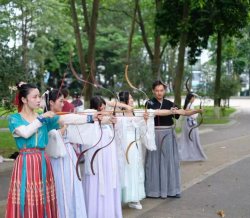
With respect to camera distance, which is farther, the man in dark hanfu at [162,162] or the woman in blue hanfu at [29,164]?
the man in dark hanfu at [162,162]

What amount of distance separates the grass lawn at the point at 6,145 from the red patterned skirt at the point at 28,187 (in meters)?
7.10

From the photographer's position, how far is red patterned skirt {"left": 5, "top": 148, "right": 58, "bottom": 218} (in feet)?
16.4

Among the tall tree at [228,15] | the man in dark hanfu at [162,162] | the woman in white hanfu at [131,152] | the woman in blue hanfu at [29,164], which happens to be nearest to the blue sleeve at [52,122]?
the woman in blue hanfu at [29,164]

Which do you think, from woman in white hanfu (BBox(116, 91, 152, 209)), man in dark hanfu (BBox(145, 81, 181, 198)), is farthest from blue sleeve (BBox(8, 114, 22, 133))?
man in dark hanfu (BBox(145, 81, 181, 198))

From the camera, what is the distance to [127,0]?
28703 millimetres

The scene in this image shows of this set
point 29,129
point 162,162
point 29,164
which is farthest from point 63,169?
point 162,162

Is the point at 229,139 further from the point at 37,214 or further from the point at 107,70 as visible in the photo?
the point at 107,70

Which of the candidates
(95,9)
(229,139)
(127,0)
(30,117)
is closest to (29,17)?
(127,0)

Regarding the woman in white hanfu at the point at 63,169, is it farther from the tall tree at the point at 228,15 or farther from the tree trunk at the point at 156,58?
the tall tree at the point at 228,15

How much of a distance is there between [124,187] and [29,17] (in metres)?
29.0

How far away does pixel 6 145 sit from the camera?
543 inches

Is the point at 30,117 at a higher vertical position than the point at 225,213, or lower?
higher

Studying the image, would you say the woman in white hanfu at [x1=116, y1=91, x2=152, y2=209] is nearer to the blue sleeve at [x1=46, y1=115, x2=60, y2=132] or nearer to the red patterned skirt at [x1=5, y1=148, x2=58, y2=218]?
the blue sleeve at [x1=46, y1=115, x2=60, y2=132]

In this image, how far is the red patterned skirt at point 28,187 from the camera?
5.01 metres
